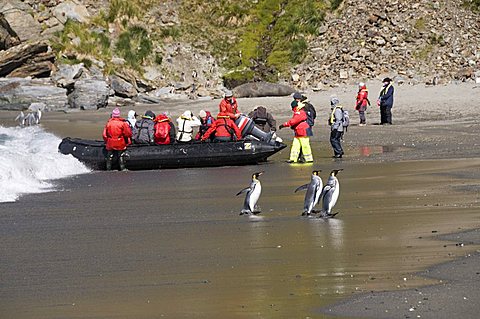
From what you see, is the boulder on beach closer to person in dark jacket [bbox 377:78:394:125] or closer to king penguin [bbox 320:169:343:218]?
person in dark jacket [bbox 377:78:394:125]

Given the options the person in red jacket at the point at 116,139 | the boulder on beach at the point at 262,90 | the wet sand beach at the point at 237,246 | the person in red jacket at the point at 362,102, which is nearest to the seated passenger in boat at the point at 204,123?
the person in red jacket at the point at 116,139

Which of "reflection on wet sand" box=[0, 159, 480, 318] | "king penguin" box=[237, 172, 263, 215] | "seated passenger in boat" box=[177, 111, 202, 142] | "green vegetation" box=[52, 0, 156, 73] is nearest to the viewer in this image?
"reflection on wet sand" box=[0, 159, 480, 318]

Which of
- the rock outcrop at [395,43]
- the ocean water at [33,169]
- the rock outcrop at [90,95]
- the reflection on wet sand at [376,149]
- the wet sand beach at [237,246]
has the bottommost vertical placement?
the reflection on wet sand at [376,149]

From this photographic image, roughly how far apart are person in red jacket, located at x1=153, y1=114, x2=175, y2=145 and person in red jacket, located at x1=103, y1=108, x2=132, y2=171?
0.67 m

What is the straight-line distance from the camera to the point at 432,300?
294 inches

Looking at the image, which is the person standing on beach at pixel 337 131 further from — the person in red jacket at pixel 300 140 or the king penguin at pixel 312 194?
the king penguin at pixel 312 194

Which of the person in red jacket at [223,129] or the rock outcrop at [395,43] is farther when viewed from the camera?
the rock outcrop at [395,43]

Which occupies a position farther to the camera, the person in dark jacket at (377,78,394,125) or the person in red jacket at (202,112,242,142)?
the person in dark jacket at (377,78,394,125)

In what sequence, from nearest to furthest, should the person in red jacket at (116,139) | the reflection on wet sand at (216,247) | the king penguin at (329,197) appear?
the reflection on wet sand at (216,247) → the king penguin at (329,197) → the person in red jacket at (116,139)

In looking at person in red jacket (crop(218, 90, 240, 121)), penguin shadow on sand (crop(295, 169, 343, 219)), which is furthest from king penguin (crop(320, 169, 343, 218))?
person in red jacket (crop(218, 90, 240, 121))

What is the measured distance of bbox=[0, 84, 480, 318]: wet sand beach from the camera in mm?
7691

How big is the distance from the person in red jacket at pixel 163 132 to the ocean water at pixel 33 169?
1604mm

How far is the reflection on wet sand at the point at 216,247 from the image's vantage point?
7.88 meters

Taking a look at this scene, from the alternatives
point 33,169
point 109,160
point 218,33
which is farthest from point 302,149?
point 218,33
